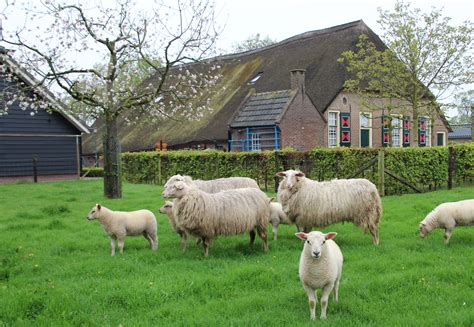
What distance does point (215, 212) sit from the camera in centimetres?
838

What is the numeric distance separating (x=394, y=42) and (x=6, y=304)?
22108 millimetres

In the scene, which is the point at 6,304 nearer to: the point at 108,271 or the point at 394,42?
the point at 108,271

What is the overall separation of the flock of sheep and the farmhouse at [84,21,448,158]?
1708 centimetres

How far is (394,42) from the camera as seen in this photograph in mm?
23797

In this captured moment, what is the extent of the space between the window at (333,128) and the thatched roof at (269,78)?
3.32ft

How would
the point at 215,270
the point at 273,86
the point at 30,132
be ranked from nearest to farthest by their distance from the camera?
the point at 215,270 < the point at 30,132 < the point at 273,86

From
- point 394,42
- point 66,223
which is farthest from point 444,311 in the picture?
point 394,42

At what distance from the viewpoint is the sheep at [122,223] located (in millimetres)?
8586

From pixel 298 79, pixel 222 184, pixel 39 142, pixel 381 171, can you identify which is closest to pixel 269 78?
pixel 298 79

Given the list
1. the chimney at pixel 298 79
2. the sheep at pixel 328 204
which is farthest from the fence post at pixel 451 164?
the chimney at pixel 298 79

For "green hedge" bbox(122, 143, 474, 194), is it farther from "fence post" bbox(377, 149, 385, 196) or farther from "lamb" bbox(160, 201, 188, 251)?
"lamb" bbox(160, 201, 188, 251)

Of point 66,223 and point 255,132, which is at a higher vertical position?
point 255,132

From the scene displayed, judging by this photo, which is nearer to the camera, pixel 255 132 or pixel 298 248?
pixel 298 248

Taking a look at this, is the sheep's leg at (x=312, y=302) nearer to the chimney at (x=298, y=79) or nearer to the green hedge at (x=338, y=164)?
the green hedge at (x=338, y=164)
